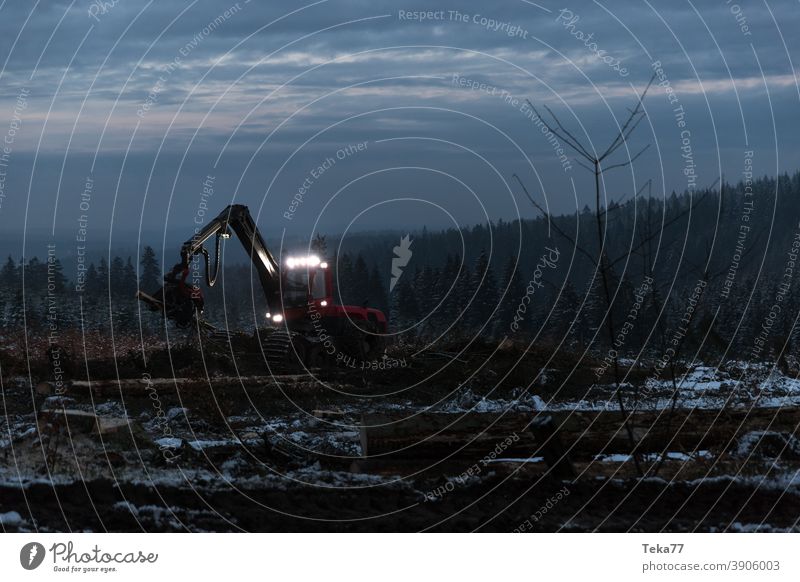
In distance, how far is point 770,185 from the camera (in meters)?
128

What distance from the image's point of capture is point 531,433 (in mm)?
13836

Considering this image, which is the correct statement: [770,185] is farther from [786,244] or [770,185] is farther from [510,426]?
[510,426]

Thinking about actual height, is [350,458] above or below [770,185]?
below

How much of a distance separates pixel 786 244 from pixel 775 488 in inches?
3850

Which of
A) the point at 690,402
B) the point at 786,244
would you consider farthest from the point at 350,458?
the point at 786,244

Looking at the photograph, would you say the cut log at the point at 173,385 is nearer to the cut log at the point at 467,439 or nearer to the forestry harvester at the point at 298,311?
the forestry harvester at the point at 298,311
